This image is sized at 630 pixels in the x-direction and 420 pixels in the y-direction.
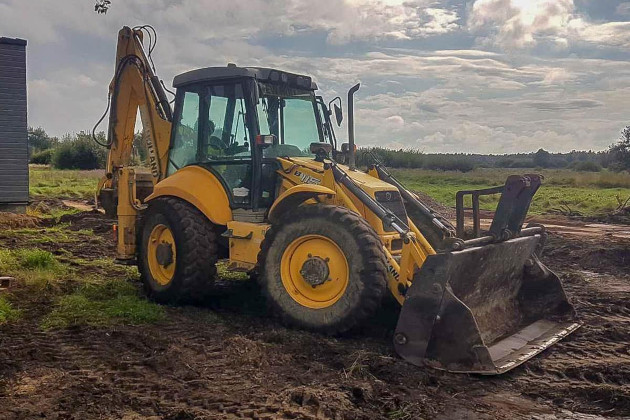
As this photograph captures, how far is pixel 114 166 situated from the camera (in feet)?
32.1

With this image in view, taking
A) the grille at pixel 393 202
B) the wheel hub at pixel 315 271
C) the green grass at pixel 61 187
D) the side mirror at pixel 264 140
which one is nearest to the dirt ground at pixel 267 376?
the wheel hub at pixel 315 271

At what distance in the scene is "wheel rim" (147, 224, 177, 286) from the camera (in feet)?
26.2

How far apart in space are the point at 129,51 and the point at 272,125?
297 centimetres

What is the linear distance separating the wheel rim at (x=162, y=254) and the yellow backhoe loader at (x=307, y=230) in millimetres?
16

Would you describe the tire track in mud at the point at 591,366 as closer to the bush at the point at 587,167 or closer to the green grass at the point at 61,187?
the green grass at the point at 61,187

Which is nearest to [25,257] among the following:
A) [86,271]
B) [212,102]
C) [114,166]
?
[86,271]

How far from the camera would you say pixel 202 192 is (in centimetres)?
789

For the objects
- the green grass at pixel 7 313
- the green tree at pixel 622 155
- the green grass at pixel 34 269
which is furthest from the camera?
the green tree at pixel 622 155

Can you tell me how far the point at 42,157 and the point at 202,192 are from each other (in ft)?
166

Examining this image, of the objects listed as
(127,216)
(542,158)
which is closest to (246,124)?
(127,216)

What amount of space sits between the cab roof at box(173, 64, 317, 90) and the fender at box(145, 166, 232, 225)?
108 centimetres

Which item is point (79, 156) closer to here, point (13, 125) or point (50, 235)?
point (13, 125)

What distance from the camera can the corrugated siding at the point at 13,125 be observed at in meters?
16.8

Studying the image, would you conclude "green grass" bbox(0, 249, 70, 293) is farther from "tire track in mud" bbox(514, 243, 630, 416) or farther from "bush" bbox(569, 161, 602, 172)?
"bush" bbox(569, 161, 602, 172)
